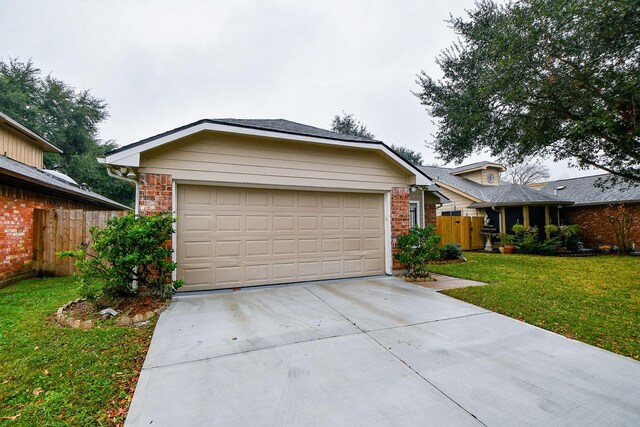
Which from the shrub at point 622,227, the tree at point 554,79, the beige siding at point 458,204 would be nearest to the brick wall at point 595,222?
the shrub at point 622,227

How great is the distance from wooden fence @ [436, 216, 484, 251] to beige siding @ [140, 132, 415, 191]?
794 centimetres

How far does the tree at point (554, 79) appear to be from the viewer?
563 centimetres

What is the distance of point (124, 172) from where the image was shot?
5.06 m

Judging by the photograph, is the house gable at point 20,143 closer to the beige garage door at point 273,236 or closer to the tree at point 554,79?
the beige garage door at point 273,236

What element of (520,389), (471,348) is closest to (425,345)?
(471,348)

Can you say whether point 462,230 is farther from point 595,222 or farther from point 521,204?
point 595,222

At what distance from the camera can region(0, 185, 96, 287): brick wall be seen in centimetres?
630

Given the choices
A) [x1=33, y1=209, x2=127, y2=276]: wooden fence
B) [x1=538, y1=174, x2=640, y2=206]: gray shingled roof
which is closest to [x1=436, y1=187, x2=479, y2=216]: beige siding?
[x1=538, y1=174, x2=640, y2=206]: gray shingled roof

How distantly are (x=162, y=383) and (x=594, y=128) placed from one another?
8.91 metres

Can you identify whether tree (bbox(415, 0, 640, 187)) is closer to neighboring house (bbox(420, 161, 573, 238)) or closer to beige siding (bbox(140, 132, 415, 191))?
beige siding (bbox(140, 132, 415, 191))

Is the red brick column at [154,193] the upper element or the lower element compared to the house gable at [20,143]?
lower

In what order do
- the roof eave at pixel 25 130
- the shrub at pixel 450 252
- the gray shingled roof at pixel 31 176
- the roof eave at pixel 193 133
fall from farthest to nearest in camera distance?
the shrub at pixel 450 252, the roof eave at pixel 25 130, the gray shingled roof at pixel 31 176, the roof eave at pixel 193 133

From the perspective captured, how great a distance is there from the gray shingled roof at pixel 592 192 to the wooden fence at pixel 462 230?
15.8 feet

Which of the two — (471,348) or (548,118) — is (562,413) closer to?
(471,348)
